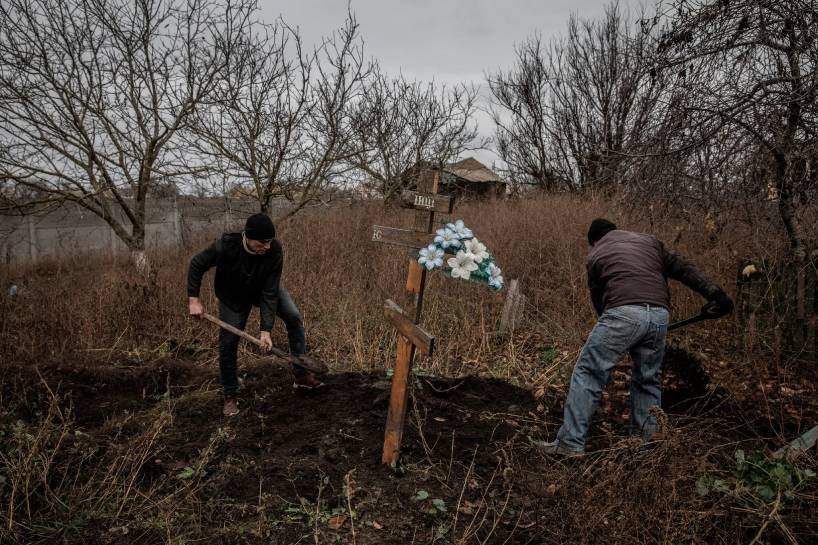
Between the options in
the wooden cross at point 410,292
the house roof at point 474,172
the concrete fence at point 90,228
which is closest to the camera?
the wooden cross at point 410,292

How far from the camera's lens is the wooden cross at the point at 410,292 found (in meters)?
3.12

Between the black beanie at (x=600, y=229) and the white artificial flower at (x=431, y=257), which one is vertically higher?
the black beanie at (x=600, y=229)

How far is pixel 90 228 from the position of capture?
13594 mm

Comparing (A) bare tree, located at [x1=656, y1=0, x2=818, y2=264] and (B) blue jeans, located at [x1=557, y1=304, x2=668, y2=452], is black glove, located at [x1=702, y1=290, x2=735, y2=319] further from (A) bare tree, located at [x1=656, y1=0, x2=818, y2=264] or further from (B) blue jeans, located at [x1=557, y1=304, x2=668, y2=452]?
(A) bare tree, located at [x1=656, y1=0, x2=818, y2=264]

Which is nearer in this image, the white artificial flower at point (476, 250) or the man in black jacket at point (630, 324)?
the white artificial flower at point (476, 250)

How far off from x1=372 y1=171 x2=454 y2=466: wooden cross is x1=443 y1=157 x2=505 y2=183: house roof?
11400 mm

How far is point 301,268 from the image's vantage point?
305 inches

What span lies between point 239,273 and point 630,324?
2.85 meters

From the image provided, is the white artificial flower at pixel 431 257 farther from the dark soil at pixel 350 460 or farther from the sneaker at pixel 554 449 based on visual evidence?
the sneaker at pixel 554 449

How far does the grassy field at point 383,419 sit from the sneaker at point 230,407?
0.12 m

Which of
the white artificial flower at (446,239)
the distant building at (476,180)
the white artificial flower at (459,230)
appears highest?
the distant building at (476,180)

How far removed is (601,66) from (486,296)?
9.59m

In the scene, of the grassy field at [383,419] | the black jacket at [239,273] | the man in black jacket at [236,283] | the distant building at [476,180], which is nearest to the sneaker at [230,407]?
the man in black jacket at [236,283]

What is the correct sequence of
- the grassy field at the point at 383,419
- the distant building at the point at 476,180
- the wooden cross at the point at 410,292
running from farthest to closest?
the distant building at the point at 476,180 → the wooden cross at the point at 410,292 → the grassy field at the point at 383,419
